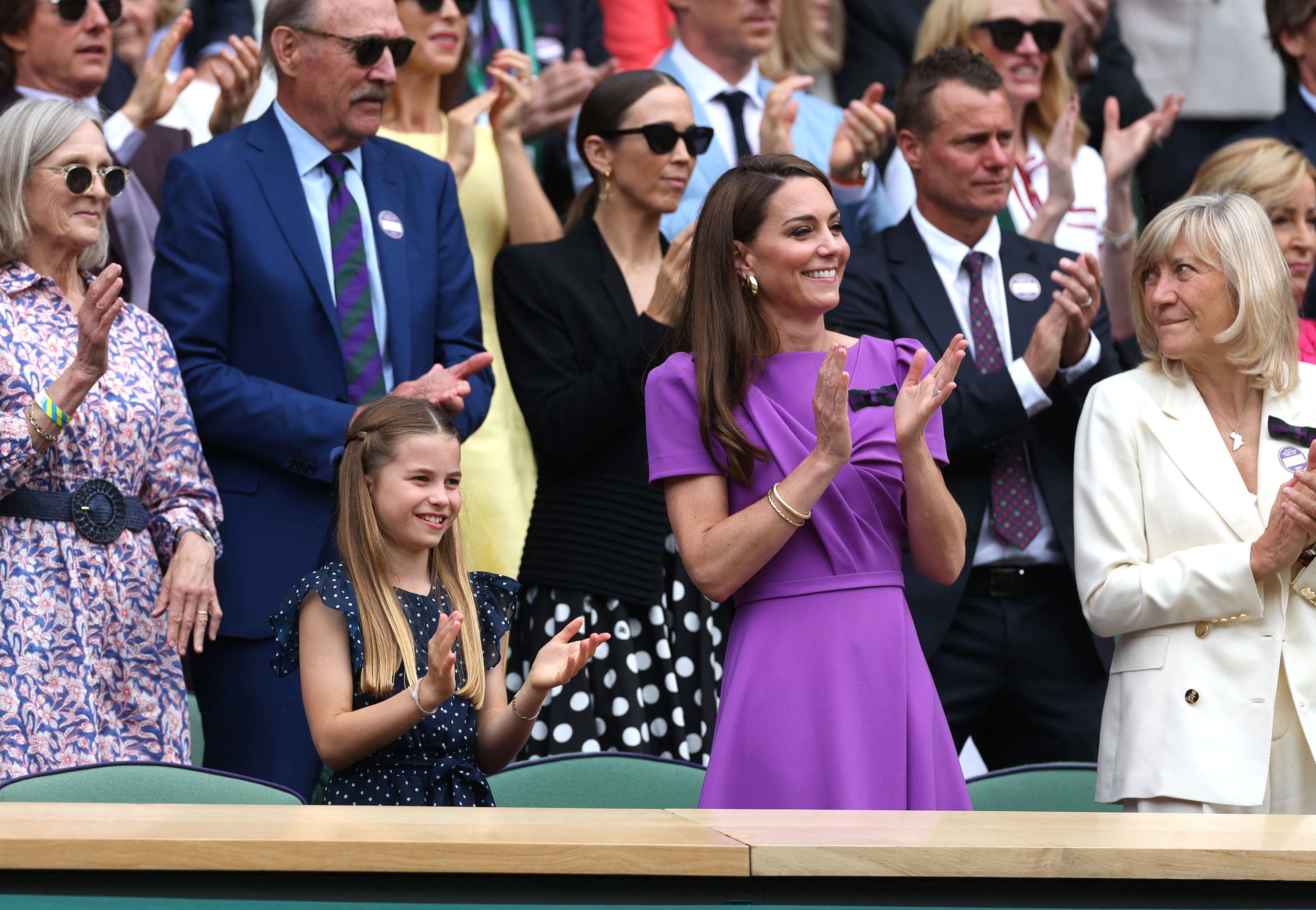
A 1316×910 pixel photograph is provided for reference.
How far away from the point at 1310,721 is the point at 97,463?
103 inches

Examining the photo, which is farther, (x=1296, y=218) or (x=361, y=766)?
(x=1296, y=218)

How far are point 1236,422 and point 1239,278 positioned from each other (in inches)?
12.4

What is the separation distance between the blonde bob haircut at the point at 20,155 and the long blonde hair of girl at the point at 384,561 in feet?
3.11

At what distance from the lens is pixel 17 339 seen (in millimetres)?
3605

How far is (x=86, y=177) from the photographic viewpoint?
3.73 metres

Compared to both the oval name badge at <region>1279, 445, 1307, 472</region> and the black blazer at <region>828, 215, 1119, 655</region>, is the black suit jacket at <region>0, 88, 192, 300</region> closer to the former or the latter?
the black blazer at <region>828, 215, 1119, 655</region>

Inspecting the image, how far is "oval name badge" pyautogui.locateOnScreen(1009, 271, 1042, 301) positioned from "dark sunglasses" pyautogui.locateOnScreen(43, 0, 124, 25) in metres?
2.57

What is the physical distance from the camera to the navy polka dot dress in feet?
10.0

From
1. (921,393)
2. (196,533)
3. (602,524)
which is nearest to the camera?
(921,393)

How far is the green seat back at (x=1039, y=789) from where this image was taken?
3.22 m

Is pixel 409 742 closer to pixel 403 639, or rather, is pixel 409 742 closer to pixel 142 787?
pixel 403 639

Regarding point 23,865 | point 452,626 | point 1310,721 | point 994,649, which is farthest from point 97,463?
point 1310,721

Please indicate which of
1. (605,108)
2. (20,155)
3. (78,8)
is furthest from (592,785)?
(78,8)

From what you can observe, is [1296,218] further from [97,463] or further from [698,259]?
[97,463]
